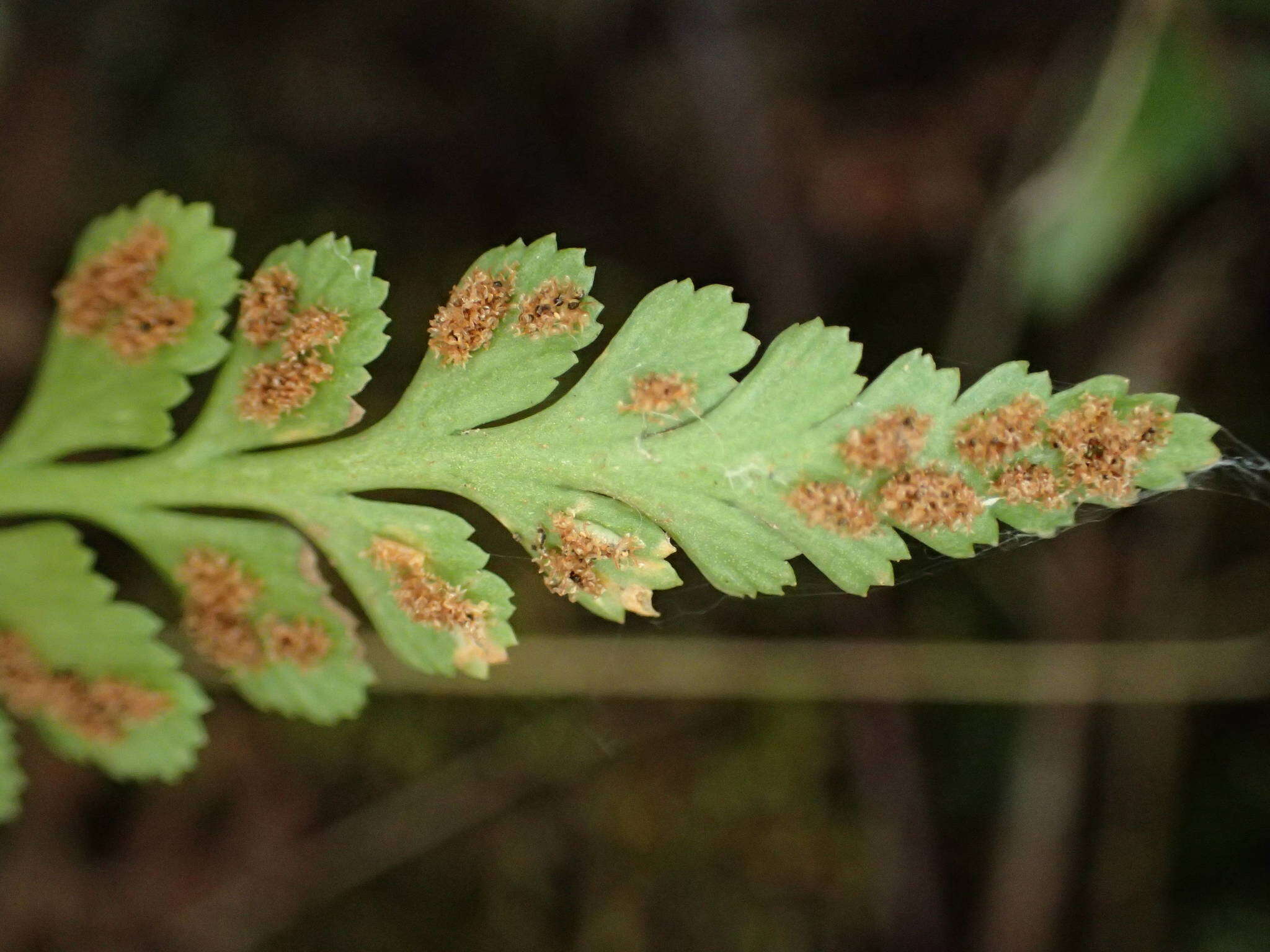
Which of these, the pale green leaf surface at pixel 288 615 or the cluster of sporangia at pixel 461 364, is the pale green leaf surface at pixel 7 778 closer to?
the cluster of sporangia at pixel 461 364

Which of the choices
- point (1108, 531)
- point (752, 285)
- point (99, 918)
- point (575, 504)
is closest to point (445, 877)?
point (99, 918)

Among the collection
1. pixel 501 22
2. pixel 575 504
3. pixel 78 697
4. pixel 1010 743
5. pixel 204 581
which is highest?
pixel 501 22

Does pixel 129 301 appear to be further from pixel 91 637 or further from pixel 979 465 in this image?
pixel 979 465

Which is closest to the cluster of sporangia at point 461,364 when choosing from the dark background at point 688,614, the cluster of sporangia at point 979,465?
the cluster of sporangia at point 979,465

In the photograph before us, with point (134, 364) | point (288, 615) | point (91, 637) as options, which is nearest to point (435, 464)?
point (288, 615)

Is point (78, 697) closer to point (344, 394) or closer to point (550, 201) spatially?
point (344, 394)
